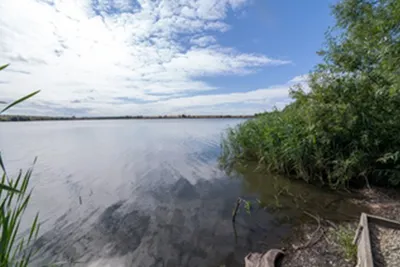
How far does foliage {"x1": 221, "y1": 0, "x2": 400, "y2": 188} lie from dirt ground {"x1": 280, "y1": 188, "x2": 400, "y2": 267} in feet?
2.62

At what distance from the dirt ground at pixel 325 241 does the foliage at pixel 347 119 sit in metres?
0.80

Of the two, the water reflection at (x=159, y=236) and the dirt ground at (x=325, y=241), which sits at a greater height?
the dirt ground at (x=325, y=241)

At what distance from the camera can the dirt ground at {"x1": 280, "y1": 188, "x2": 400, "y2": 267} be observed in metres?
3.11

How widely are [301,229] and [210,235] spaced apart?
6.21ft

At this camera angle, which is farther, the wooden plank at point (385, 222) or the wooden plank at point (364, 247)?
the wooden plank at point (385, 222)

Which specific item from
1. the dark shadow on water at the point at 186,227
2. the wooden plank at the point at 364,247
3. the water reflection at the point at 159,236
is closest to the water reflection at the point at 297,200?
the dark shadow on water at the point at 186,227

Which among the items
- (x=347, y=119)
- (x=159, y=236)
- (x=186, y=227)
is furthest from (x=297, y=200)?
(x=159, y=236)

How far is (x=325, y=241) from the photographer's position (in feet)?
11.8

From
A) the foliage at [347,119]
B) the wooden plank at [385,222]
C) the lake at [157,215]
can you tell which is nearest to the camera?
the wooden plank at [385,222]

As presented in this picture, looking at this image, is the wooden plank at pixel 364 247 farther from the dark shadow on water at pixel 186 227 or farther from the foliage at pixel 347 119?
the foliage at pixel 347 119

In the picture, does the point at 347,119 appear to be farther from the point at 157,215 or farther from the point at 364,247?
the point at 157,215

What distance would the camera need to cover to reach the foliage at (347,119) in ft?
17.9

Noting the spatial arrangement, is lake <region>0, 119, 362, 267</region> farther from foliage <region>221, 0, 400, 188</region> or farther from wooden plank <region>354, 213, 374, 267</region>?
wooden plank <region>354, 213, 374, 267</region>

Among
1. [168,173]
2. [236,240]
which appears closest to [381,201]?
[236,240]
